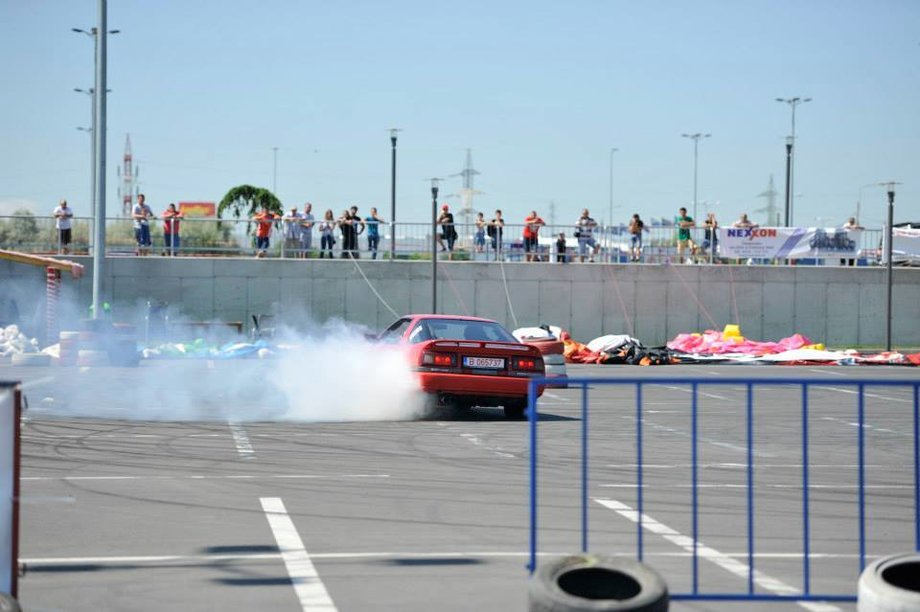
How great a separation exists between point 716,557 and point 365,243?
2927 centimetres

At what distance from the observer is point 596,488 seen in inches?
397

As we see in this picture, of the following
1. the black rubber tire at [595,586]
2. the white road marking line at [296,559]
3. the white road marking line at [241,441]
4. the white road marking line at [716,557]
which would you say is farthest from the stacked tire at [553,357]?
the black rubber tire at [595,586]

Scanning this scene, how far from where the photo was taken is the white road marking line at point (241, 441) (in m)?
12.1

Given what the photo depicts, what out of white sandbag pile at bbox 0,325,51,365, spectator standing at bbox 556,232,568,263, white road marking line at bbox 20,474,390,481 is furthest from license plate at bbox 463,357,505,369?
spectator standing at bbox 556,232,568,263

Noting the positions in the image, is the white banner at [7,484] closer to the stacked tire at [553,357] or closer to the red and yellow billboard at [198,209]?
the stacked tire at [553,357]

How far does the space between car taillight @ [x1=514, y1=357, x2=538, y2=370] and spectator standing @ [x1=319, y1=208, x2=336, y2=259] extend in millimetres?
20560

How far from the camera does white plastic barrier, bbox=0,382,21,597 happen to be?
5.89m

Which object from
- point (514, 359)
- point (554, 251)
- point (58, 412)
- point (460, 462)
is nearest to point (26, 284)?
point (554, 251)

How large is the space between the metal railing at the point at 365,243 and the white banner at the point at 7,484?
94.9 feet

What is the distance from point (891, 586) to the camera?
222 inches

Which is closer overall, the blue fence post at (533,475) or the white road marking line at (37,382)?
the blue fence post at (533,475)

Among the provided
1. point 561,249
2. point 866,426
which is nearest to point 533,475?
point 866,426

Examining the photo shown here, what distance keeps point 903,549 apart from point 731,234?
100.0 feet

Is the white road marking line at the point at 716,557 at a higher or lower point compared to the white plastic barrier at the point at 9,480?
lower
